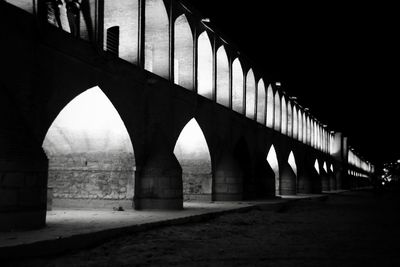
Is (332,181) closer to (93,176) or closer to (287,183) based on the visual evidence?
(287,183)

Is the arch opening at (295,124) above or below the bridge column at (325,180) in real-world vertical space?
above

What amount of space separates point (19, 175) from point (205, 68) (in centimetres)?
1199

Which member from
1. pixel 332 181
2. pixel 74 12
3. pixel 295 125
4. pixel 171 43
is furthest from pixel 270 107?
pixel 332 181

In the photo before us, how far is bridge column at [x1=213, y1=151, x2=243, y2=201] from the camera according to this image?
19.4 meters

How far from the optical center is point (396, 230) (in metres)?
11.5

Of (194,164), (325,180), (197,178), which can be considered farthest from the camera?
(325,180)

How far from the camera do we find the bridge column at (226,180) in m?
19.4

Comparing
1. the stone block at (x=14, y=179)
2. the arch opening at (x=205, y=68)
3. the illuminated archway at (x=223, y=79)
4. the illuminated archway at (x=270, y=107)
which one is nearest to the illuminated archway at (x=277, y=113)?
the illuminated archway at (x=270, y=107)

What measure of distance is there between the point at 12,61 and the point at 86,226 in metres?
3.31

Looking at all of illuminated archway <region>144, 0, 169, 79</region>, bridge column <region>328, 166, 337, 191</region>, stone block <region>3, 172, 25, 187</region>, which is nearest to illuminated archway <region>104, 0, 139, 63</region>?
illuminated archway <region>144, 0, 169, 79</region>

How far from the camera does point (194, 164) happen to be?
748 inches

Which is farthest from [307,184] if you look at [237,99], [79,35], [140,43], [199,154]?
[79,35]

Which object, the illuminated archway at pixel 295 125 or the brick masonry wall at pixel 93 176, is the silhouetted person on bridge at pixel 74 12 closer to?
the brick masonry wall at pixel 93 176

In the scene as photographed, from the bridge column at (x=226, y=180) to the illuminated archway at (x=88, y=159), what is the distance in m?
6.29
